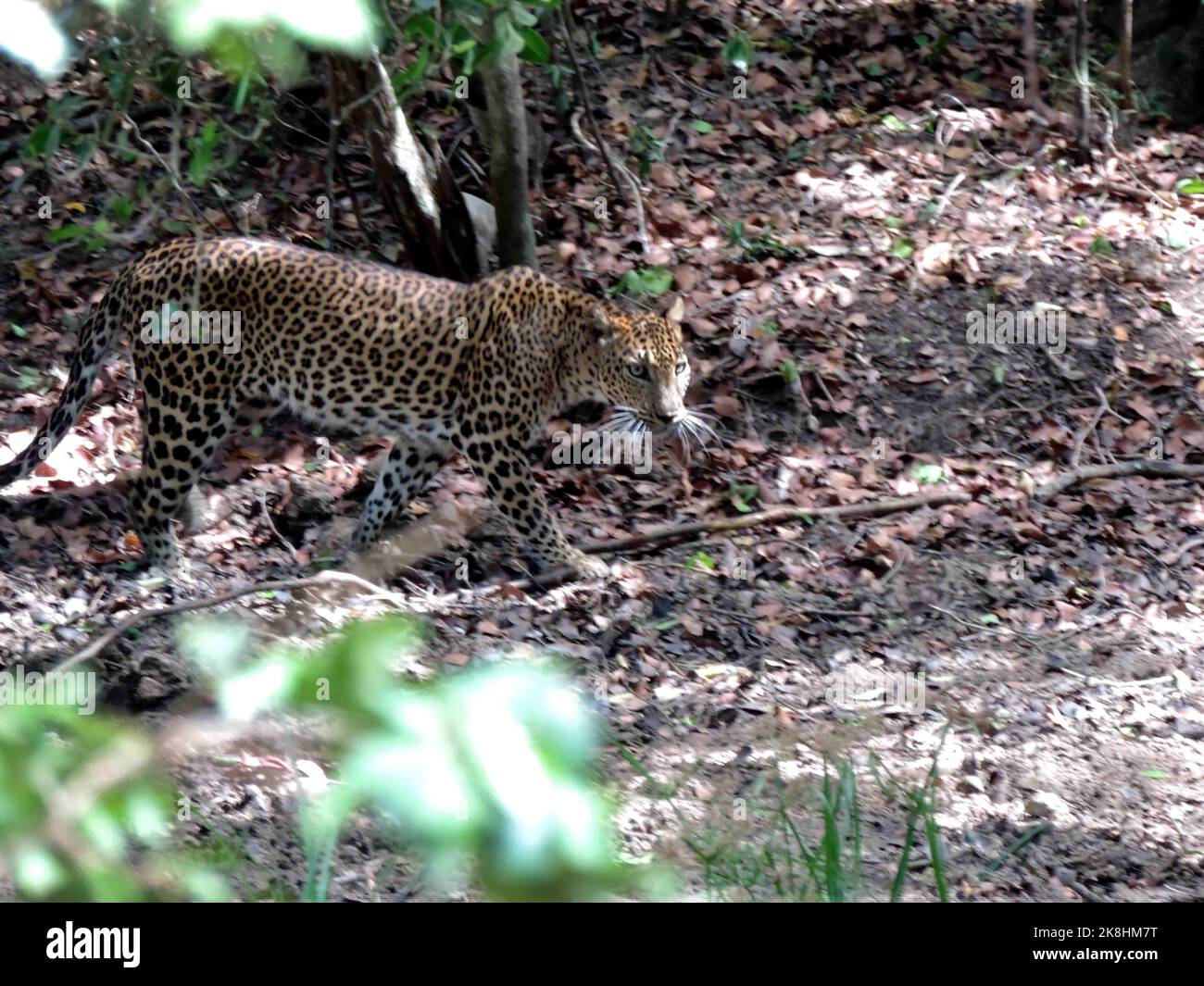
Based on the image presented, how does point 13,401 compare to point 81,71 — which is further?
point 81,71

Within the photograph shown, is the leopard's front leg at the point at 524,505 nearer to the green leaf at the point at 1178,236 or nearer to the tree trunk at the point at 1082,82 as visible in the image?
the green leaf at the point at 1178,236

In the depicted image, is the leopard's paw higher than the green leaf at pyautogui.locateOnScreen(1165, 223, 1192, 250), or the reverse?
the green leaf at pyautogui.locateOnScreen(1165, 223, 1192, 250)

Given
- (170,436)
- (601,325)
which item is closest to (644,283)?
(601,325)

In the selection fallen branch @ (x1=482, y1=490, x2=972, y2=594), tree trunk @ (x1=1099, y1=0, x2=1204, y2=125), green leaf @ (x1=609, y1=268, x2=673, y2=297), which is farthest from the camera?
tree trunk @ (x1=1099, y1=0, x2=1204, y2=125)

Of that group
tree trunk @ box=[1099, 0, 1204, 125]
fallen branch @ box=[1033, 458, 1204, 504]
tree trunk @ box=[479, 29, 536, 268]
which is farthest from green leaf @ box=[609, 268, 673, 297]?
tree trunk @ box=[1099, 0, 1204, 125]

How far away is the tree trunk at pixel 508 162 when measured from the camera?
7992 millimetres

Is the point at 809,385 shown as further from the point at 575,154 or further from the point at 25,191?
the point at 25,191

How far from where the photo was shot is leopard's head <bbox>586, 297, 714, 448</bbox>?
691 cm

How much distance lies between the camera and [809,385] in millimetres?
8172

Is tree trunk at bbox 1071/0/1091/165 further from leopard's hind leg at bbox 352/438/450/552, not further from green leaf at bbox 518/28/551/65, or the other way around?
green leaf at bbox 518/28/551/65

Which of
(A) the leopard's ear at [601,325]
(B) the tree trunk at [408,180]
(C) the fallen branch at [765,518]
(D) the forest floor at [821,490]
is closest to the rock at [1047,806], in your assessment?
(D) the forest floor at [821,490]

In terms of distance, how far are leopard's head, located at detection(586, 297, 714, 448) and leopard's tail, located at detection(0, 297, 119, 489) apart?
7.83ft
